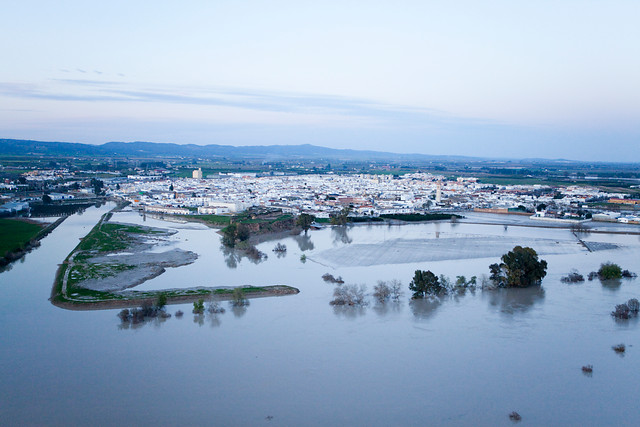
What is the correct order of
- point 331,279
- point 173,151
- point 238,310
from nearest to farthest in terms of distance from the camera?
point 238,310 → point 331,279 → point 173,151

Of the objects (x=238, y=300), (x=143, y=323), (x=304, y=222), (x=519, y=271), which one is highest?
(x=519, y=271)

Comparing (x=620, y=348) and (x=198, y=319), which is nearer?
(x=620, y=348)

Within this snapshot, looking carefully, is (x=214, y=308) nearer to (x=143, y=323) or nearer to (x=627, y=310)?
(x=143, y=323)

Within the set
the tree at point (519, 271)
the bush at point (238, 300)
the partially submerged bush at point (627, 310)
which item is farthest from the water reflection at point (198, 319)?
the partially submerged bush at point (627, 310)

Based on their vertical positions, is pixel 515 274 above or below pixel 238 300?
above

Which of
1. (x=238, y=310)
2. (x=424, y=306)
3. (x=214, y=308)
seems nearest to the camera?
(x=214, y=308)

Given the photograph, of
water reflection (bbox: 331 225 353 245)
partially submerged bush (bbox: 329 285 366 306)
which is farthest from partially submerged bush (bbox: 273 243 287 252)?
partially submerged bush (bbox: 329 285 366 306)

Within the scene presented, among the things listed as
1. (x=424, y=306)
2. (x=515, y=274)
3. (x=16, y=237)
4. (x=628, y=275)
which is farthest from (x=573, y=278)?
(x=16, y=237)
